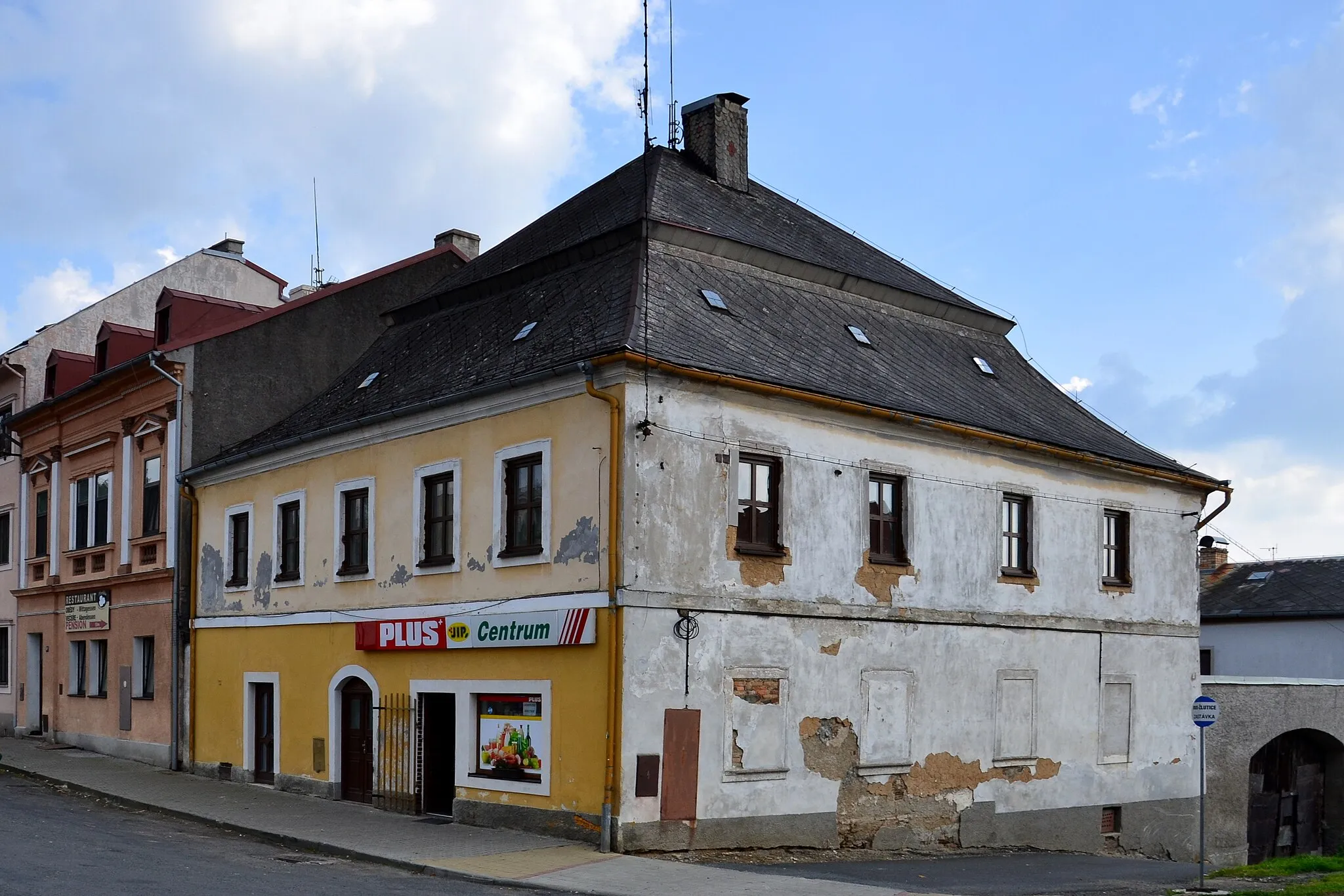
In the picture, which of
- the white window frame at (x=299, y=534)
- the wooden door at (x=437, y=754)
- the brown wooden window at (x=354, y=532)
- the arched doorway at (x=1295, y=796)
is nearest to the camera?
the wooden door at (x=437, y=754)

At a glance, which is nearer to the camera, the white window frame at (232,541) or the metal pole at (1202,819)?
the metal pole at (1202,819)

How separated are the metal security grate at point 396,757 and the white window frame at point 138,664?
8.90 m

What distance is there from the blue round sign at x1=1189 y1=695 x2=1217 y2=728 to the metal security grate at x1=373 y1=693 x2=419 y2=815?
1056 centimetres

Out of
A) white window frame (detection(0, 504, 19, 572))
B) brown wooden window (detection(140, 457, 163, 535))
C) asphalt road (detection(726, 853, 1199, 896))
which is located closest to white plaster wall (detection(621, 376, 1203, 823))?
asphalt road (detection(726, 853, 1199, 896))

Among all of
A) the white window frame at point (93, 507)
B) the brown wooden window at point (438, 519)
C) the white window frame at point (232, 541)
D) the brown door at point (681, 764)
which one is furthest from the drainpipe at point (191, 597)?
the brown door at point (681, 764)

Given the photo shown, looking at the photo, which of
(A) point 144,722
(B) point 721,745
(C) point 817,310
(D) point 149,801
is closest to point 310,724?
(D) point 149,801


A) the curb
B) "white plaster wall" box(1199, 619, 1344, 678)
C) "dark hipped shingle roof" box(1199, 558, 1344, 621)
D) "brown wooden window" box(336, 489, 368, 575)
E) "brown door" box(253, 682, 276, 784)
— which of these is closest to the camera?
the curb

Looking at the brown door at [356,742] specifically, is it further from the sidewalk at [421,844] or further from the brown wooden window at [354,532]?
the brown wooden window at [354,532]

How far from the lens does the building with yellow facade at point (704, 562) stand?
1725cm

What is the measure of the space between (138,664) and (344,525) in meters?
8.42

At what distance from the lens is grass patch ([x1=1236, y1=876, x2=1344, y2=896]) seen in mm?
15109

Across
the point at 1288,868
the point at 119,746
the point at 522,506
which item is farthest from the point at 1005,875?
the point at 119,746

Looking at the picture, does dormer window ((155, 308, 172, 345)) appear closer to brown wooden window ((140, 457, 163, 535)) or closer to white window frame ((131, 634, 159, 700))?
brown wooden window ((140, 457, 163, 535))

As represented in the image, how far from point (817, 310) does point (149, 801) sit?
41.8 ft
